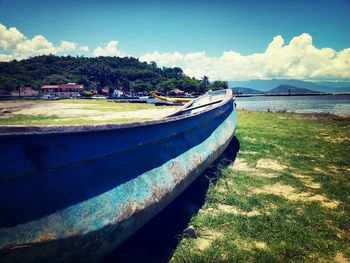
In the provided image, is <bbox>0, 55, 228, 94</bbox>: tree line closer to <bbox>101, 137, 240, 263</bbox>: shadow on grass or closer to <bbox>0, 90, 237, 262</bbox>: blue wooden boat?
<bbox>101, 137, 240, 263</bbox>: shadow on grass

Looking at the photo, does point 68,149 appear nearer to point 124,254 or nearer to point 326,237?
point 124,254

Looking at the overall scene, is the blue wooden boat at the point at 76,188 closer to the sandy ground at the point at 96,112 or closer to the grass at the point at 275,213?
the grass at the point at 275,213

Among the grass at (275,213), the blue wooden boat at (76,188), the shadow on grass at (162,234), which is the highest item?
the blue wooden boat at (76,188)

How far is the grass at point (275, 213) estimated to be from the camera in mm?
3766

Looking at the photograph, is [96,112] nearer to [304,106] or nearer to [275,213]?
[275,213]

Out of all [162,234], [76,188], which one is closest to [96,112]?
[162,234]

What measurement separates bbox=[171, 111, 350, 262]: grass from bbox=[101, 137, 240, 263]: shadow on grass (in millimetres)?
179

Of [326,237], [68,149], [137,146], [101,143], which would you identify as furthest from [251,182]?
[68,149]

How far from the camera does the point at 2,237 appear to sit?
88.7 inches

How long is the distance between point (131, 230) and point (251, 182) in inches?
162

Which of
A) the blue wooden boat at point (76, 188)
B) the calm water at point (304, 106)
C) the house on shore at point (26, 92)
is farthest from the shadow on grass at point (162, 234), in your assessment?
the house on shore at point (26, 92)

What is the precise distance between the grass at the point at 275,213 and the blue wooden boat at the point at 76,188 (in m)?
1.07

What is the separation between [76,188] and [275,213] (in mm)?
3901

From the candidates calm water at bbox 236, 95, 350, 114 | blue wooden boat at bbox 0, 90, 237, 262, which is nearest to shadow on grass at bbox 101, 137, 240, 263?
blue wooden boat at bbox 0, 90, 237, 262
